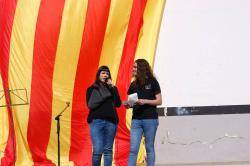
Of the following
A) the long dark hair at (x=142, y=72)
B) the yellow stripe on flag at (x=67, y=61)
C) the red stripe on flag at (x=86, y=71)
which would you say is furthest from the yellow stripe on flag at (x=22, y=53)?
the long dark hair at (x=142, y=72)

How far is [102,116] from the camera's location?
250 inches

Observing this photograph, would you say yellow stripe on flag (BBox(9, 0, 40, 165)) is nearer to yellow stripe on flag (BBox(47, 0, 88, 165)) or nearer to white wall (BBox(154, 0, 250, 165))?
yellow stripe on flag (BBox(47, 0, 88, 165))

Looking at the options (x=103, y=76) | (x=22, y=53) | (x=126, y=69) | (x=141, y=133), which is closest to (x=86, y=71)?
(x=126, y=69)

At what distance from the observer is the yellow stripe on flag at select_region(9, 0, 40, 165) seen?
756 cm

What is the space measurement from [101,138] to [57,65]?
1.64 m

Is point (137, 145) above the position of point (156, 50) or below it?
below

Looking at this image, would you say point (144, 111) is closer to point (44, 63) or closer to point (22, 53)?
point (44, 63)

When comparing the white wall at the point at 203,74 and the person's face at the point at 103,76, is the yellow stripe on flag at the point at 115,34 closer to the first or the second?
the white wall at the point at 203,74

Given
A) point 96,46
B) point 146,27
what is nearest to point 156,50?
point 146,27

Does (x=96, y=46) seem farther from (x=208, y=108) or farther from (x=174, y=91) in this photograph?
(x=208, y=108)

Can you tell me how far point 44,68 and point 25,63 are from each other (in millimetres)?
261

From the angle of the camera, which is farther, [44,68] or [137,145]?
[44,68]

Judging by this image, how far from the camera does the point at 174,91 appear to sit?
25.8 ft

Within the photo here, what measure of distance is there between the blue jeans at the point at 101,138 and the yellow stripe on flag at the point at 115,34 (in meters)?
1.39
